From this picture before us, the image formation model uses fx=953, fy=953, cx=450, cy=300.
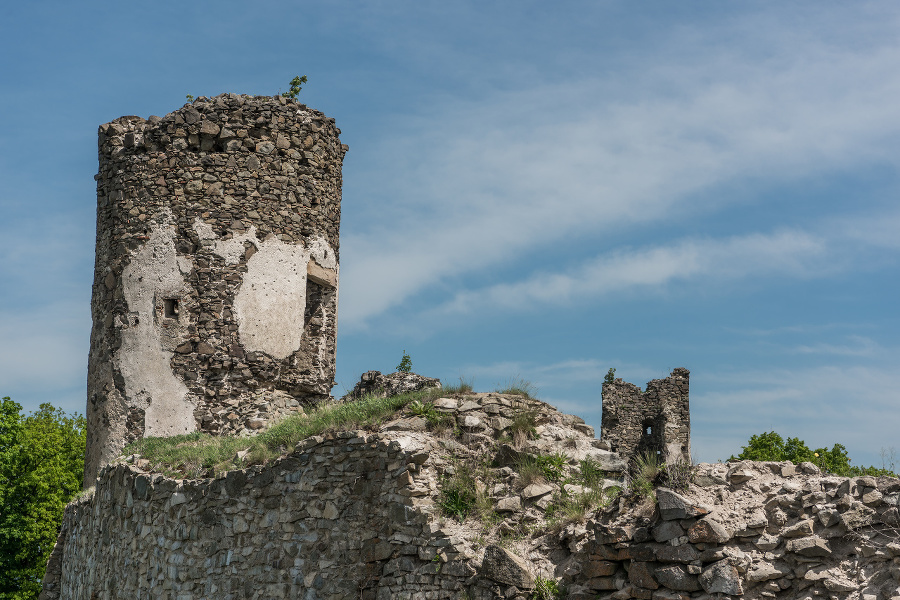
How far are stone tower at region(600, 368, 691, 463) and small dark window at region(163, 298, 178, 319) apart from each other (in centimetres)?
1555

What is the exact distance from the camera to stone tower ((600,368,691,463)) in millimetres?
25547

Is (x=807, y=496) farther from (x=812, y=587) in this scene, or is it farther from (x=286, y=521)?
(x=286, y=521)

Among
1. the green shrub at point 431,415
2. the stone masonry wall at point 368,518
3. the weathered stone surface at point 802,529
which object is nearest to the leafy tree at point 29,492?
the stone masonry wall at point 368,518

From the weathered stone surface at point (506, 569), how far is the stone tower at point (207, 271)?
5608 mm

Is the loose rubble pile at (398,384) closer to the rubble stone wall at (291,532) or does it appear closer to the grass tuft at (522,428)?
the grass tuft at (522,428)

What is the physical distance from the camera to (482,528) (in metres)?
7.55

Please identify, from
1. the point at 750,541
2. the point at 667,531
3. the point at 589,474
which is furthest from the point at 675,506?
the point at 589,474

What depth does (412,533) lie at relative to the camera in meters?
7.68

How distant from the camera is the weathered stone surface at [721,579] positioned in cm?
612

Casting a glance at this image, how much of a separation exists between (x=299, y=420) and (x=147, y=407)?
329 centimetres

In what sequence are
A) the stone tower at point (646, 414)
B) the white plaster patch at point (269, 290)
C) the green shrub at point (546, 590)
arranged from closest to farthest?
1. the green shrub at point (546, 590)
2. the white plaster patch at point (269, 290)
3. the stone tower at point (646, 414)

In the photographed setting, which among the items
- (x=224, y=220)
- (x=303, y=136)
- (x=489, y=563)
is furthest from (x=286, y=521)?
(x=303, y=136)

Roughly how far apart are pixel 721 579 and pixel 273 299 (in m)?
7.89

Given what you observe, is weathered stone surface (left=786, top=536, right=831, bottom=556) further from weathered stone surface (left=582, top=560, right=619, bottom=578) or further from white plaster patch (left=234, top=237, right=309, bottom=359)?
white plaster patch (left=234, top=237, right=309, bottom=359)
